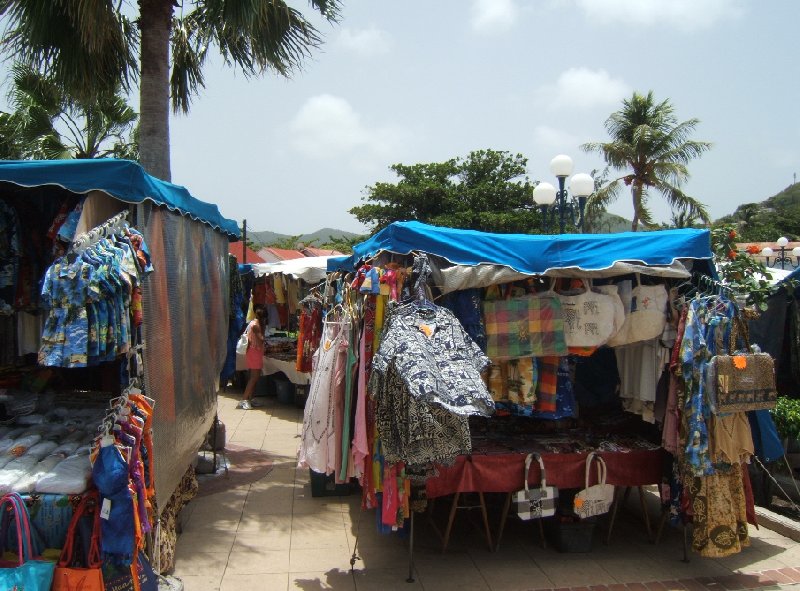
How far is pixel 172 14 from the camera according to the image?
7312 millimetres

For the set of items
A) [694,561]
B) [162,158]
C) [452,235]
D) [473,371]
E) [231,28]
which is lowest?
[694,561]

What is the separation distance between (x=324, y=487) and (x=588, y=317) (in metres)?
3.28

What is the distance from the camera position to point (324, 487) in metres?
6.36

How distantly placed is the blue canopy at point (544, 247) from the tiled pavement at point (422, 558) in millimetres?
2302

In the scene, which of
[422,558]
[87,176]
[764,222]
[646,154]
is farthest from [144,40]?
[764,222]

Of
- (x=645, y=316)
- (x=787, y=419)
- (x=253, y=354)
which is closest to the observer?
(x=645, y=316)

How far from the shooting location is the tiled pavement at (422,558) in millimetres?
4512

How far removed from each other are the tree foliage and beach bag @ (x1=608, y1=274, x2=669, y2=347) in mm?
21239

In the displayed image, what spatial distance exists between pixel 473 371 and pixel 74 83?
6.38 m

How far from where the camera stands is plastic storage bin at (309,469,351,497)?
6340mm

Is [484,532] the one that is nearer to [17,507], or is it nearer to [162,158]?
[17,507]

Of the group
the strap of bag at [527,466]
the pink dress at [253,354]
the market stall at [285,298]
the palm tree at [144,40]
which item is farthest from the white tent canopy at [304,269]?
the strap of bag at [527,466]

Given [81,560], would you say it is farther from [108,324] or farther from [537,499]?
[537,499]

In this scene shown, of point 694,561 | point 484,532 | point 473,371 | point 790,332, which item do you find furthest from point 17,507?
point 790,332
